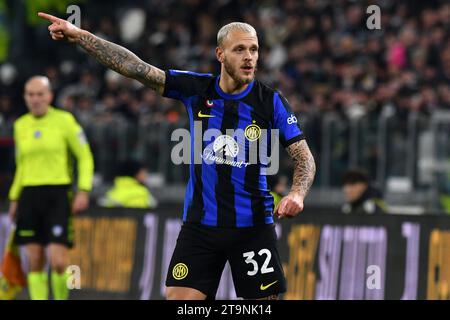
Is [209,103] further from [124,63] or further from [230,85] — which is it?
[124,63]

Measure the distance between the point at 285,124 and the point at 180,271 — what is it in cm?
120

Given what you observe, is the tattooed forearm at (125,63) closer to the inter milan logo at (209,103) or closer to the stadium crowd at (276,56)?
the inter milan logo at (209,103)

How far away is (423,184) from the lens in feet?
55.1

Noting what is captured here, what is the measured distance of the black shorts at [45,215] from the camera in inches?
475

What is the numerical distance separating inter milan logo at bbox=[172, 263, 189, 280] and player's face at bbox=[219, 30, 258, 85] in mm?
1278

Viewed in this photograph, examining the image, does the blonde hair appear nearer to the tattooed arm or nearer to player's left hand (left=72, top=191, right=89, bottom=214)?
the tattooed arm

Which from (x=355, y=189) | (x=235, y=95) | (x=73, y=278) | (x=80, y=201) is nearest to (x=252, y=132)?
(x=235, y=95)

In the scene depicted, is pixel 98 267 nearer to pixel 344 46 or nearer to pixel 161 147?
pixel 161 147

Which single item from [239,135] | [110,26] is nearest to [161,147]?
[110,26]

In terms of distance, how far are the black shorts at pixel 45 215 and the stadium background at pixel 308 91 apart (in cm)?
163

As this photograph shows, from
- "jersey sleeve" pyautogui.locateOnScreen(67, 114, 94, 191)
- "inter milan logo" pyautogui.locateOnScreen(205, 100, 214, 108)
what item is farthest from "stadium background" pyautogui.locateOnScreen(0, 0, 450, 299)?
"inter milan logo" pyautogui.locateOnScreen(205, 100, 214, 108)

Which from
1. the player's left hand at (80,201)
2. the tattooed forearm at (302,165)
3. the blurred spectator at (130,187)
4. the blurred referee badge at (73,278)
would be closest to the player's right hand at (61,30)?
the tattooed forearm at (302,165)

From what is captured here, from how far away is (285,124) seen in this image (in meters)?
7.78

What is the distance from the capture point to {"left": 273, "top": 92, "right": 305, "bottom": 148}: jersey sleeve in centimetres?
776
